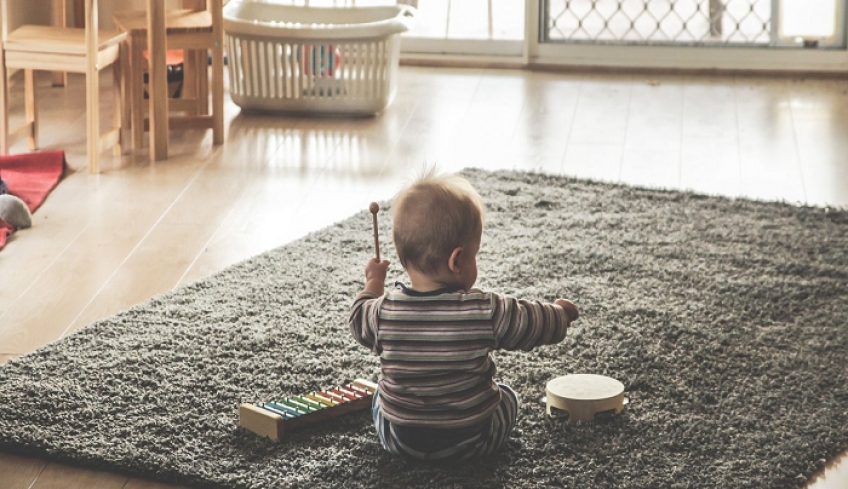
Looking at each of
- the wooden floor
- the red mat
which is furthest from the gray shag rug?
the red mat

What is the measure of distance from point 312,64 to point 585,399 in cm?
234

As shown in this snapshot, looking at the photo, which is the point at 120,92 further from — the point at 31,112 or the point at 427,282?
the point at 427,282

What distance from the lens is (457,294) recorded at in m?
1.72

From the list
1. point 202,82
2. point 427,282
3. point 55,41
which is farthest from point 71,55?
point 427,282

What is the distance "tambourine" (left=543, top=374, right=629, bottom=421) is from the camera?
1.91 meters

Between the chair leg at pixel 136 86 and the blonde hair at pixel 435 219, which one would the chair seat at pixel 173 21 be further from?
the blonde hair at pixel 435 219

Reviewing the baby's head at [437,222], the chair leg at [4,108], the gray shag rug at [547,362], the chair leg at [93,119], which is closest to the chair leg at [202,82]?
the chair leg at [93,119]

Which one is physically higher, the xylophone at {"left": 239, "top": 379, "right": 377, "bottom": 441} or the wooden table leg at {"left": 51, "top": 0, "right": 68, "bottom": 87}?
the wooden table leg at {"left": 51, "top": 0, "right": 68, "bottom": 87}

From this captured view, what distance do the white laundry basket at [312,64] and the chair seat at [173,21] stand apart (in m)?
0.20

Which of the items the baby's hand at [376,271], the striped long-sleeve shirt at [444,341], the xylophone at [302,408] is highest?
the baby's hand at [376,271]

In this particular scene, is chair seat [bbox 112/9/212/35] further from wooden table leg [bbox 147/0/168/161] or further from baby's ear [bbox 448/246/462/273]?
baby's ear [bbox 448/246/462/273]

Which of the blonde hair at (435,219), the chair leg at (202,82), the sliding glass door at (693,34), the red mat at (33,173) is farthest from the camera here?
the sliding glass door at (693,34)

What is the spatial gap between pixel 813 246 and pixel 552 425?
1136 mm

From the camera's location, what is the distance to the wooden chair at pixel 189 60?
3.56 metres
